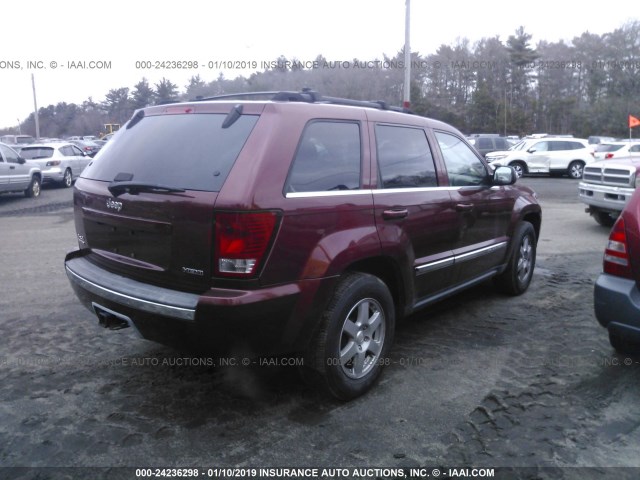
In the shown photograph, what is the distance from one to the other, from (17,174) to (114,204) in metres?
14.2

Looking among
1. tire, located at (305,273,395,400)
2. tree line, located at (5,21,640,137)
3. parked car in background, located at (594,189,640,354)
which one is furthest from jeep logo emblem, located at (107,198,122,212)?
tree line, located at (5,21,640,137)

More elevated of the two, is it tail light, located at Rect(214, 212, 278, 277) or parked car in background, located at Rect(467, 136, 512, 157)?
parked car in background, located at Rect(467, 136, 512, 157)

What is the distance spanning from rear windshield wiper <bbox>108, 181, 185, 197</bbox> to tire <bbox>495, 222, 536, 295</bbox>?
377 centimetres

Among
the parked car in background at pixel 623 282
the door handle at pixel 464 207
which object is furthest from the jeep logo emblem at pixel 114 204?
the parked car in background at pixel 623 282

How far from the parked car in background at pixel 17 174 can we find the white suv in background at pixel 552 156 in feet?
56.1

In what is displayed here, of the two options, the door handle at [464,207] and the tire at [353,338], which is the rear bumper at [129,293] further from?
the door handle at [464,207]

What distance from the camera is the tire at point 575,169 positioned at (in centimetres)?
2364

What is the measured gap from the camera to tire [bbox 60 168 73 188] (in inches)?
782

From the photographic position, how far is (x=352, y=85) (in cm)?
3262

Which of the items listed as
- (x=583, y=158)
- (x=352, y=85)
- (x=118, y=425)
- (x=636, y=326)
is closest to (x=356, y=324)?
(x=118, y=425)

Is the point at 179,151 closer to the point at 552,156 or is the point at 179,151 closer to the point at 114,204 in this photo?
the point at 114,204

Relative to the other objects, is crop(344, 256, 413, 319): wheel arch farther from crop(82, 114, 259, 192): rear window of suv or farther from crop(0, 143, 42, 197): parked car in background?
crop(0, 143, 42, 197): parked car in background

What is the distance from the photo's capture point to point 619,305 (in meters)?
3.81

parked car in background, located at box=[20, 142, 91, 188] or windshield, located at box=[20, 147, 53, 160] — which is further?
windshield, located at box=[20, 147, 53, 160]
